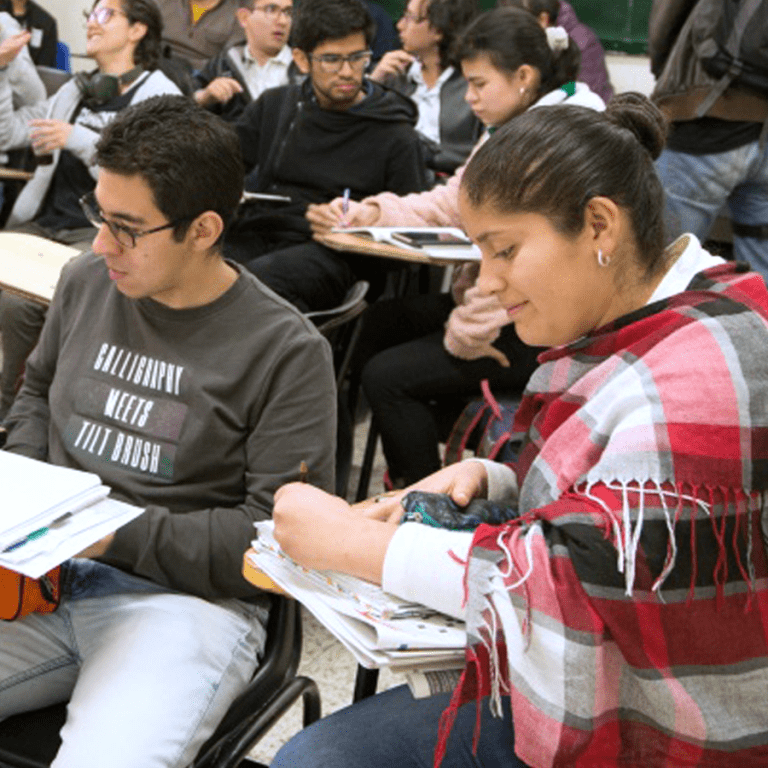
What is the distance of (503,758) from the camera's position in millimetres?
1246

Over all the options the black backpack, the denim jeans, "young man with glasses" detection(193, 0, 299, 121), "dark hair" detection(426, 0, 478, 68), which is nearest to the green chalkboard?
"dark hair" detection(426, 0, 478, 68)

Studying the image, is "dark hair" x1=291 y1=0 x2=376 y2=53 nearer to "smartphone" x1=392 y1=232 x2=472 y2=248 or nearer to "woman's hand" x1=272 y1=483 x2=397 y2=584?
"smartphone" x1=392 y1=232 x2=472 y2=248

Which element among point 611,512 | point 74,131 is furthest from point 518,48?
point 611,512

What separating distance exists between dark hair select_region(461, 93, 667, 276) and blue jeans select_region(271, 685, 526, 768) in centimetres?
58

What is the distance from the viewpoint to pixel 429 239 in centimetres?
271

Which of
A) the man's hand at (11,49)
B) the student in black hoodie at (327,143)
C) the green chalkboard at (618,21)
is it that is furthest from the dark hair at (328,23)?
the green chalkboard at (618,21)

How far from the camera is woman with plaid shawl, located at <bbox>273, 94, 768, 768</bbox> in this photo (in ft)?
3.24

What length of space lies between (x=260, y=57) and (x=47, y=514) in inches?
161

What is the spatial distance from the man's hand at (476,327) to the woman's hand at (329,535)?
1.37 m

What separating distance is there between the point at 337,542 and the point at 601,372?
338mm

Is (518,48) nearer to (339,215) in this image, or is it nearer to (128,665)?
(339,215)

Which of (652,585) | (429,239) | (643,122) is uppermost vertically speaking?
(643,122)

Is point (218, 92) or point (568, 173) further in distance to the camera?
point (218, 92)

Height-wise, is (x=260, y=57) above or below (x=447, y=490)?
below
